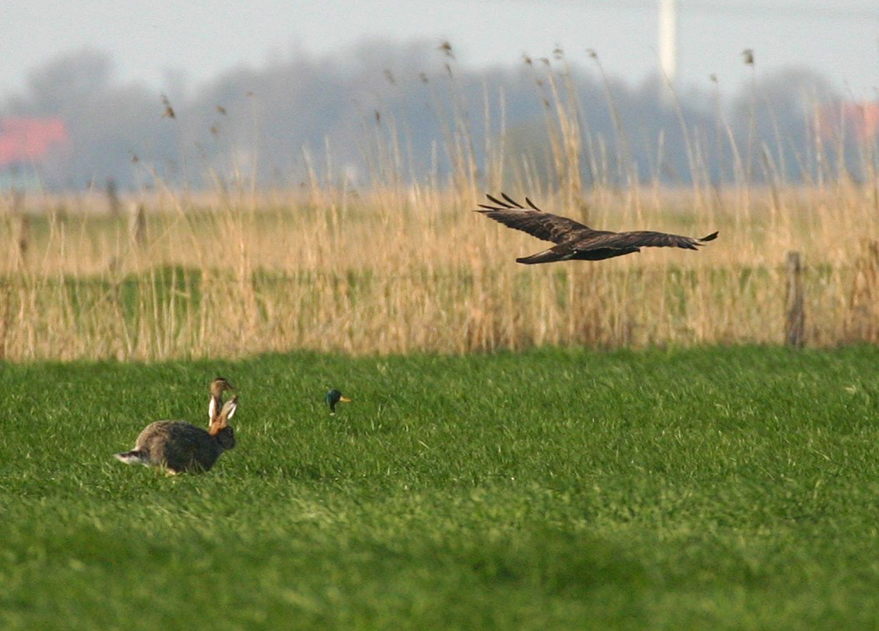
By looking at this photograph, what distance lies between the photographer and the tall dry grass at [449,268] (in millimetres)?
12758

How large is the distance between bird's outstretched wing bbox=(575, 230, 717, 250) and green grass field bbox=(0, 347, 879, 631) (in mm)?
1162

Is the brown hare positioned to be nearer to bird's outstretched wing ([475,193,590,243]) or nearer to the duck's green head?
the duck's green head

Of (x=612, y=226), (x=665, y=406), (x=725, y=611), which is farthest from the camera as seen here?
(x=612, y=226)

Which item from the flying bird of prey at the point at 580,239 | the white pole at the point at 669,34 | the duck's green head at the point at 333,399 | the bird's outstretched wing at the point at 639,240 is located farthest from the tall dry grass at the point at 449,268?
the white pole at the point at 669,34

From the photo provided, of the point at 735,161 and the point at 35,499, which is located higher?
the point at 735,161

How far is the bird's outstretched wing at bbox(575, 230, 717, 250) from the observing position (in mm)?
6727

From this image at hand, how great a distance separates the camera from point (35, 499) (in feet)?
22.9

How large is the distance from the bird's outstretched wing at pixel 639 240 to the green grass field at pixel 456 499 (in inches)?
45.8

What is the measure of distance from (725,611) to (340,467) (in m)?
3.72

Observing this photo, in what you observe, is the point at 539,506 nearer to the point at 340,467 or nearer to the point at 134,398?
the point at 340,467

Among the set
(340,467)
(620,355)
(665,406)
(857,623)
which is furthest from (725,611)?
(620,355)

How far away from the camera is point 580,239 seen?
7676mm

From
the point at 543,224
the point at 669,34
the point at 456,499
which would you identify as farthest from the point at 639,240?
the point at 669,34

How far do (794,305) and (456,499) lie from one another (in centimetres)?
721
